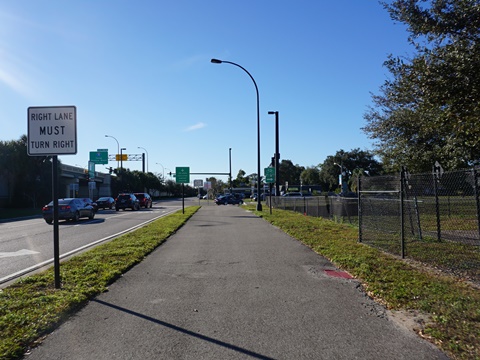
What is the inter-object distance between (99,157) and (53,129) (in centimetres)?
5404

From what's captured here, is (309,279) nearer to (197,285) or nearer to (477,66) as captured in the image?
(197,285)

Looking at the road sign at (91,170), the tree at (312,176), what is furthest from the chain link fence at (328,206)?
the tree at (312,176)

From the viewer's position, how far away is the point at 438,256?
9906mm

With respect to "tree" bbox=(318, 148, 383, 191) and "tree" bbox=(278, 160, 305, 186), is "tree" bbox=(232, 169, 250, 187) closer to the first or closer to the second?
"tree" bbox=(278, 160, 305, 186)

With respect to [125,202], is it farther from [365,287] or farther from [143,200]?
[365,287]

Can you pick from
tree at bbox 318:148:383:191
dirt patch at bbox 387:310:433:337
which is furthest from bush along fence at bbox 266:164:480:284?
tree at bbox 318:148:383:191

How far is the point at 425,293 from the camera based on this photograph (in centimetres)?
672

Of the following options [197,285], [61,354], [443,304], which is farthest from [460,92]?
[61,354]

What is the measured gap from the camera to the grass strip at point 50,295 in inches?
200

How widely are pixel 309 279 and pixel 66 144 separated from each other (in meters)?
5.08

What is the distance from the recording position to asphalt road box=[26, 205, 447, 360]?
4672mm

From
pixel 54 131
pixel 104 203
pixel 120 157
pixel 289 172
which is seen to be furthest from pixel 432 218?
pixel 289 172

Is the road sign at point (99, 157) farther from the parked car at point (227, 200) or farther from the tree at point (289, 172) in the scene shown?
the tree at point (289, 172)

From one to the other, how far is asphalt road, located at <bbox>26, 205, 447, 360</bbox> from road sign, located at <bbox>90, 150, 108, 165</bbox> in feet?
172
